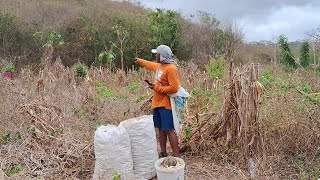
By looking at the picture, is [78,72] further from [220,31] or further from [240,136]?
[220,31]

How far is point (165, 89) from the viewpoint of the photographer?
4051mm

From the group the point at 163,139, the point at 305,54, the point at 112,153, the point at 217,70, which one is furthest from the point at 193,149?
the point at 305,54

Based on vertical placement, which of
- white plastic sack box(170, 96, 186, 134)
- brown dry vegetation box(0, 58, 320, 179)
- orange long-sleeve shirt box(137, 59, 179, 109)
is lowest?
brown dry vegetation box(0, 58, 320, 179)

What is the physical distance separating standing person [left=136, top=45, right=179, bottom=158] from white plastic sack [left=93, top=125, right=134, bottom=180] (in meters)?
0.58

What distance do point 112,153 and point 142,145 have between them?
0.37 metres

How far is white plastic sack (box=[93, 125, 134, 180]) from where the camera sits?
3695 mm

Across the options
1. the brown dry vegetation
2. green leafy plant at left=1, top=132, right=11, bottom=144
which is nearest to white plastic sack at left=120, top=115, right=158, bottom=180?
the brown dry vegetation

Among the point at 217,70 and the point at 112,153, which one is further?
the point at 217,70

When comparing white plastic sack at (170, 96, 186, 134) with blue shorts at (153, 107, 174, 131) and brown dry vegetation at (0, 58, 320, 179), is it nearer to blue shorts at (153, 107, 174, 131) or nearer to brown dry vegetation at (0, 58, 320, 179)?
blue shorts at (153, 107, 174, 131)

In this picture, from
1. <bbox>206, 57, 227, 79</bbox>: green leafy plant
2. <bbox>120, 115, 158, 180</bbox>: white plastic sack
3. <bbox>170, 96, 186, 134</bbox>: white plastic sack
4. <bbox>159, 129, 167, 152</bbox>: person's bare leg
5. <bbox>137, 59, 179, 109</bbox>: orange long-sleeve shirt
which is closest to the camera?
<bbox>120, 115, 158, 180</bbox>: white plastic sack

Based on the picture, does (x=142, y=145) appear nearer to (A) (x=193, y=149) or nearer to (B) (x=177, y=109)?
(B) (x=177, y=109)

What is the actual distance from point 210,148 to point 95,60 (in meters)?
10.8

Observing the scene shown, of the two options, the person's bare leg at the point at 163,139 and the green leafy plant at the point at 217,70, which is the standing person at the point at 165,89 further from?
the green leafy plant at the point at 217,70

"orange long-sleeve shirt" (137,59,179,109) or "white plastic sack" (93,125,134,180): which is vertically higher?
"orange long-sleeve shirt" (137,59,179,109)
